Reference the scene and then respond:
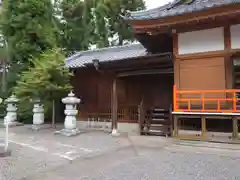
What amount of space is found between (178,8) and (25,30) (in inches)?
428

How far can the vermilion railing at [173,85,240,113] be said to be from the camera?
27.0ft

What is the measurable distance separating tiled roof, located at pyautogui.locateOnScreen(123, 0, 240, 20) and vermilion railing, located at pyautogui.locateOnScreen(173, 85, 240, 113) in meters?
2.52

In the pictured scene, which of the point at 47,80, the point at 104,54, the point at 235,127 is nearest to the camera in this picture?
the point at 235,127

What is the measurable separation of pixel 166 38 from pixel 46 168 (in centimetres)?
701

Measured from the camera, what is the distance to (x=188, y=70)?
9227 mm

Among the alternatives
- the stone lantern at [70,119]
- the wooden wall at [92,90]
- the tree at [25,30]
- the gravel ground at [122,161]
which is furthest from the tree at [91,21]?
the gravel ground at [122,161]

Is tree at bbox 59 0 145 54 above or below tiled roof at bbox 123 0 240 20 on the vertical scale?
above

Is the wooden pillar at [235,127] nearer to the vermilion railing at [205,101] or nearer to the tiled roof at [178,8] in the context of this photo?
the vermilion railing at [205,101]

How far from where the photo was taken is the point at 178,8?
29.5 ft

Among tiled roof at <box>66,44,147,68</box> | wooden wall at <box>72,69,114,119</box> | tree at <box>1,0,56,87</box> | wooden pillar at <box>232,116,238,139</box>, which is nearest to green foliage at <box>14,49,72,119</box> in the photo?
wooden wall at <box>72,69,114,119</box>

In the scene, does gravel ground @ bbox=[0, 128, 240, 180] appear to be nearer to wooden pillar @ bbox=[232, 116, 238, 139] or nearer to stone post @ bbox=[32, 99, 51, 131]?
wooden pillar @ bbox=[232, 116, 238, 139]

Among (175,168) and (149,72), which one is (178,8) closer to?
(149,72)

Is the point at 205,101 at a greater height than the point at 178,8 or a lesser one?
lesser

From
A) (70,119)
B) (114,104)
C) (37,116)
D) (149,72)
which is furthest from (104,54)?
(70,119)
